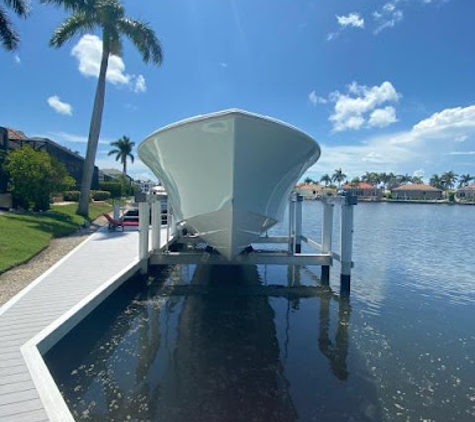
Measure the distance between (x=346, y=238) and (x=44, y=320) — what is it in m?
6.38

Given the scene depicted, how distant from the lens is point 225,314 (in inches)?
283

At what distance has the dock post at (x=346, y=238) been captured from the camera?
8.26m

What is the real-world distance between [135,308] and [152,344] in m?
1.72

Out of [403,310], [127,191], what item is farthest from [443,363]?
[127,191]

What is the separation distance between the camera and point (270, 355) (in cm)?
546

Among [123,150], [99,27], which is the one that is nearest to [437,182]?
[123,150]

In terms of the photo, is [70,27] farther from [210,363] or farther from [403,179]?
[403,179]

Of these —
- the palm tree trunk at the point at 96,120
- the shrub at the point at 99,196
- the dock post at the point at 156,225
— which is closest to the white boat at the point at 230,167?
the dock post at the point at 156,225

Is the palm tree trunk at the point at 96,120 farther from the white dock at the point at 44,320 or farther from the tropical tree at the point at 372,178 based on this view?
the tropical tree at the point at 372,178

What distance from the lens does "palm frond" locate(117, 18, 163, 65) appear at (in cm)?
1875

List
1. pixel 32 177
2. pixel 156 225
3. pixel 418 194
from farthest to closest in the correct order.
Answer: pixel 418 194, pixel 32 177, pixel 156 225

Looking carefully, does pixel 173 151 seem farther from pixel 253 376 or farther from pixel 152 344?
pixel 253 376

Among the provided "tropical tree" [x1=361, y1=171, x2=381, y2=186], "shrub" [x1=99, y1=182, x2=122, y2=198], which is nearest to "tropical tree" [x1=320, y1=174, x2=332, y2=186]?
"tropical tree" [x1=361, y1=171, x2=381, y2=186]

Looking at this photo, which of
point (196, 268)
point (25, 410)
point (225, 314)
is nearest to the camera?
point (25, 410)
